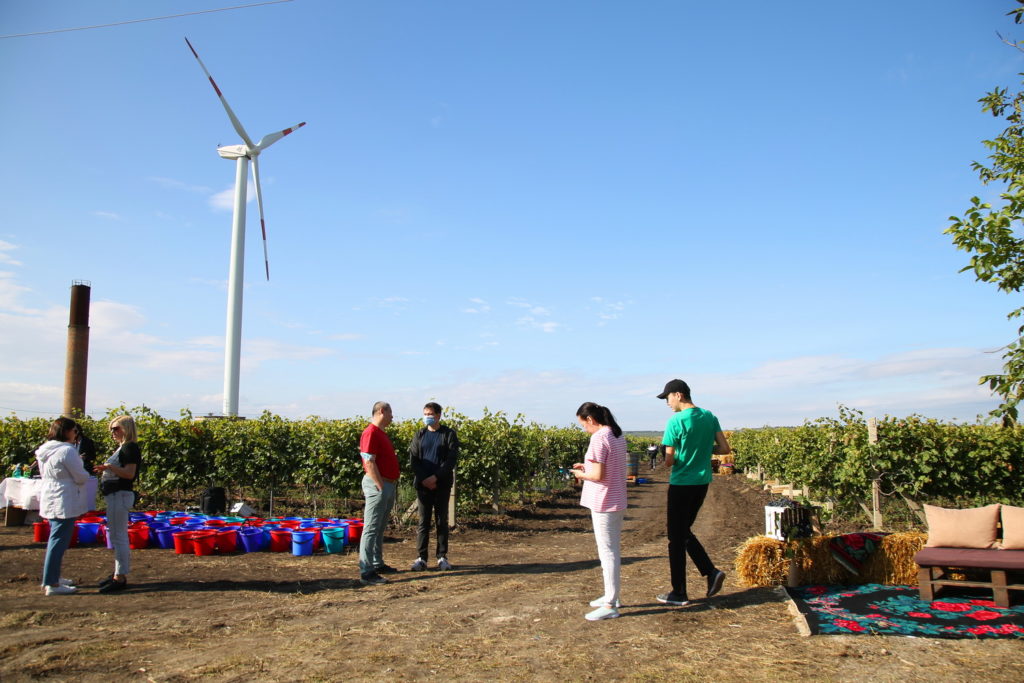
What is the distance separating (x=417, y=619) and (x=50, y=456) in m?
3.52

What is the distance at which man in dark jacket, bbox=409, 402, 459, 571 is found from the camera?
7355mm

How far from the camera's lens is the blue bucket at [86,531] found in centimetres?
879

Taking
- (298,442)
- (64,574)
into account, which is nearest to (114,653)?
(64,574)

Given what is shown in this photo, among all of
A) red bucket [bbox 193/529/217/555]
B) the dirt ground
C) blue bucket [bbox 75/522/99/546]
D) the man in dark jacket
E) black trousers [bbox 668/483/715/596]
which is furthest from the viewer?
blue bucket [bbox 75/522/99/546]

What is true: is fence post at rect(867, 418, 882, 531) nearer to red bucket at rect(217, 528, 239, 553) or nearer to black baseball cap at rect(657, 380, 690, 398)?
black baseball cap at rect(657, 380, 690, 398)

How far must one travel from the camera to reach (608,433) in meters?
5.28

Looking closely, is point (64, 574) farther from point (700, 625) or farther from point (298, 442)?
point (700, 625)

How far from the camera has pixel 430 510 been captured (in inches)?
296

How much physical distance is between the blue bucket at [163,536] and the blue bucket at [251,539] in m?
0.96

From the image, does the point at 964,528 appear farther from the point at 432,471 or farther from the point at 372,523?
the point at 372,523

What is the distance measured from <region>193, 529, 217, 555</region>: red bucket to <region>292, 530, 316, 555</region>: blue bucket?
94 cm

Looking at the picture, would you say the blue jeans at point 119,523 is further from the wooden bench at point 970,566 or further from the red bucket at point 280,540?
the wooden bench at point 970,566

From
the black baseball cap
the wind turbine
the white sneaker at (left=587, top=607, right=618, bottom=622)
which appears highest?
the wind turbine

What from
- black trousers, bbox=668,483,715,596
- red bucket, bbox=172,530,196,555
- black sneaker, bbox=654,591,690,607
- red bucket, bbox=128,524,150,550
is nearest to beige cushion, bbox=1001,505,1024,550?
black trousers, bbox=668,483,715,596
